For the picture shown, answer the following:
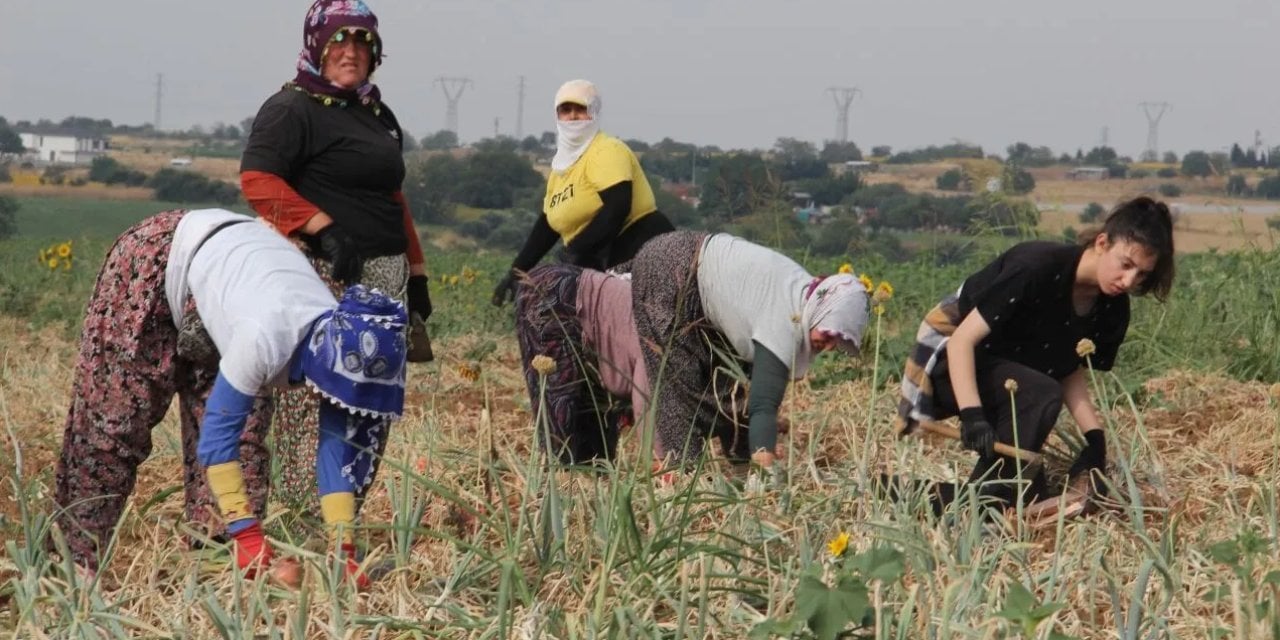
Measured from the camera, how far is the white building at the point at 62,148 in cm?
4006

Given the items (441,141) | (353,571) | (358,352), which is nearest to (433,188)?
(441,141)

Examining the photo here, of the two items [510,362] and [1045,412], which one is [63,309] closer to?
[510,362]

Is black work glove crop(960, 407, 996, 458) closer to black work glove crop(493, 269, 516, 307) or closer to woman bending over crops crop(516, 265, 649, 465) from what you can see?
woman bending over crops crop(516, 265, 649, 465)

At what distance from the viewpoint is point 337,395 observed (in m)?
3.28

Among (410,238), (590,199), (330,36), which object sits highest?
(330,36)

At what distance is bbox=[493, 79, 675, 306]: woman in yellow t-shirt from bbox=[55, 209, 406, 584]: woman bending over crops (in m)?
1.90

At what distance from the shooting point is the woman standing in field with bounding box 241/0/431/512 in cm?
446

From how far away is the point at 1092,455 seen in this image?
185 inches

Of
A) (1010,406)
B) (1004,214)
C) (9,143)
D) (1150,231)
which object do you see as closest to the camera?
(1150,231)

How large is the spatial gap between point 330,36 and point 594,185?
5.18 ft

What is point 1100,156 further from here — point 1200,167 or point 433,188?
point 1200,167

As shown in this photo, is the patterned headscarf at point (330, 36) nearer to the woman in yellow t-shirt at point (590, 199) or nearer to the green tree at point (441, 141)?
the woman in yellow t-shirt at point (590, 199)

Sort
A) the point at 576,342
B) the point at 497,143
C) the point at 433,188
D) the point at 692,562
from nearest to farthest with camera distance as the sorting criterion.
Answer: the point at 692,562 → the point at 576,342 → the point at 433,188 → the point at 497,143

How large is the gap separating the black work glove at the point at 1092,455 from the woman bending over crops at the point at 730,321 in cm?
63
